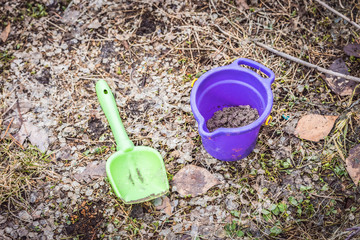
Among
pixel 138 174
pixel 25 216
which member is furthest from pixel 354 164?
pixel 25 216

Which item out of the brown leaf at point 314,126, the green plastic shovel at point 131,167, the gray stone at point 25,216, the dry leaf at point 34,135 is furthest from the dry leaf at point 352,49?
the gray stone at point 25,216

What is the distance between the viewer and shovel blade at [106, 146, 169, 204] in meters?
1.75

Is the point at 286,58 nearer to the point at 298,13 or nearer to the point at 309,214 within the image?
the point at 298,13

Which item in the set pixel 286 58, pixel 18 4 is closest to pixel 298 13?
pixel 286 58

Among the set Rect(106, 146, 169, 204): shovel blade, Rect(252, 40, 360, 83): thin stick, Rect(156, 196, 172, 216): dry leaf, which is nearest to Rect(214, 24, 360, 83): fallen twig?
Rect(252, 40, 360, 83): thin stick

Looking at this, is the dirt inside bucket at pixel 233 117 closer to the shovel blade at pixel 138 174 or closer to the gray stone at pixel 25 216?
the shovel blade at pixel 138 174

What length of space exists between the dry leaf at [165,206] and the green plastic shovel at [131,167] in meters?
0.09

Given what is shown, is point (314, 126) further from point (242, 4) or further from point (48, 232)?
point (48, 232)

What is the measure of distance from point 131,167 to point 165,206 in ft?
1.02

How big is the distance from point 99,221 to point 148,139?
0.58 m

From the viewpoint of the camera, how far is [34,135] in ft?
6.73

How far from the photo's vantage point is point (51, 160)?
6.46ft

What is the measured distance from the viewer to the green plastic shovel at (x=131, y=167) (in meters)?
1.75

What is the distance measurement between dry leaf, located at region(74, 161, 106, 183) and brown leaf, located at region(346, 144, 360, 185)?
4.85 ft
